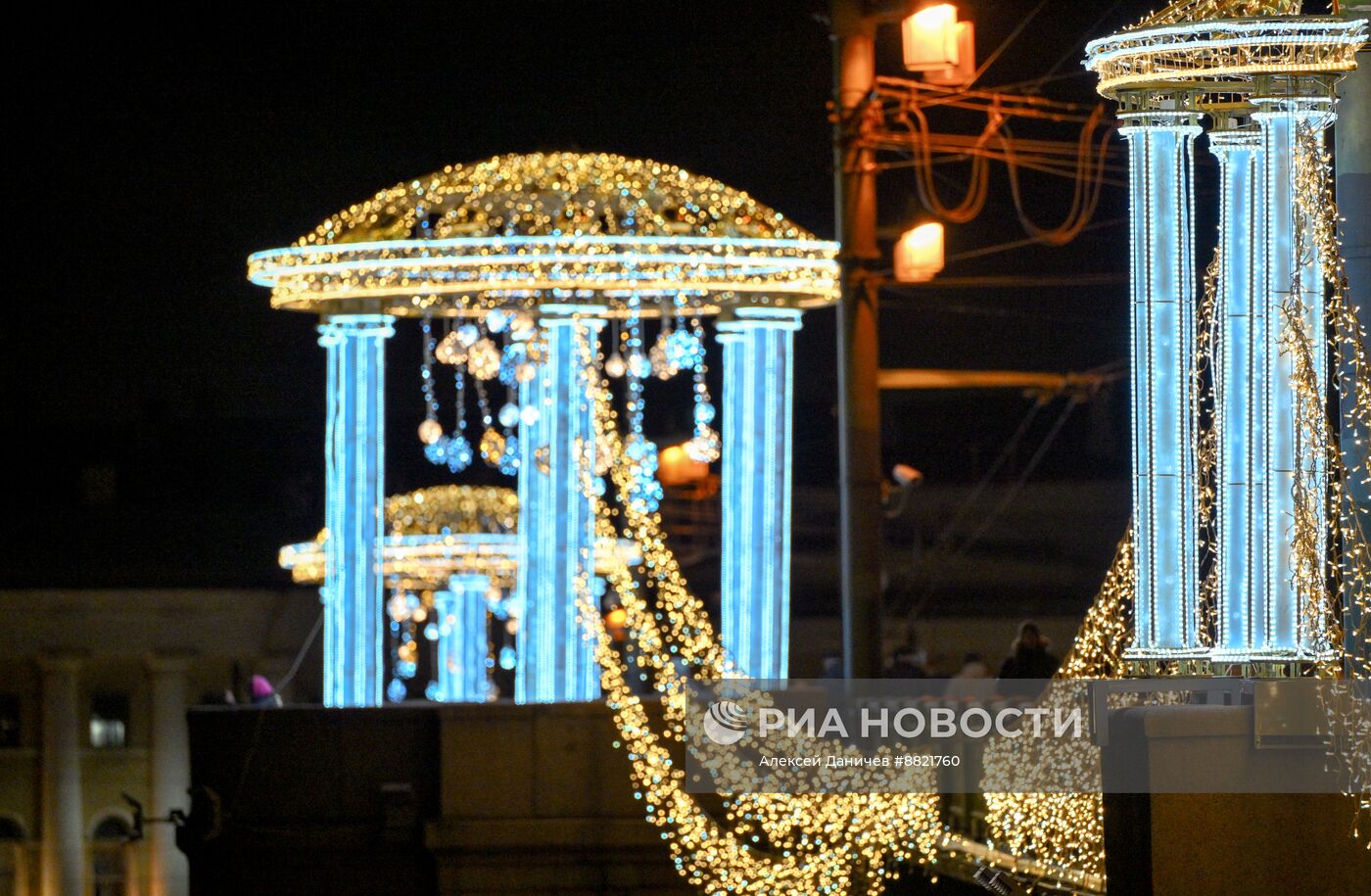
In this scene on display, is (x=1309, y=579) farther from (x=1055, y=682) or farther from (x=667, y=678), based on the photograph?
(x=667, y=678)

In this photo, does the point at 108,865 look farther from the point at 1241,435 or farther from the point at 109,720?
the point at 1241,435

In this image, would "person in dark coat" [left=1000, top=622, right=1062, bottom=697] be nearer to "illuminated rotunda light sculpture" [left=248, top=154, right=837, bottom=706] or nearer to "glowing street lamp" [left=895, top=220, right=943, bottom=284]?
"illuminated rotunda light sculpture" [left=248, top=154, right=837, bottom=706]

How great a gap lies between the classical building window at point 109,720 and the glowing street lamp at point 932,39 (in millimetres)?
18068

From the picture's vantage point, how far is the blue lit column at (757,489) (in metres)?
16.4

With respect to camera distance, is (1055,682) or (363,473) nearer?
(1055,682)

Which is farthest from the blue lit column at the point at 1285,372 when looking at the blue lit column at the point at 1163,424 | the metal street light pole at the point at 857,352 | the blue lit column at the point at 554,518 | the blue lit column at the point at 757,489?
the blue lit column at the point at 554,518

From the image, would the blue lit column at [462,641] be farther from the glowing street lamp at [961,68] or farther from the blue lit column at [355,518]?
the glowing street lamp at [961,68]

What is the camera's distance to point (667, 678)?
15.2m

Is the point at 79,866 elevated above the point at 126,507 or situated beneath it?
situated beneath

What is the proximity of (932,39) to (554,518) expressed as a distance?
156 inches

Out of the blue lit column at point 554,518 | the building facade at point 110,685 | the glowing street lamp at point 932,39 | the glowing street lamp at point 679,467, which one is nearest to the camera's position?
the glowing street lamp at point 932,39

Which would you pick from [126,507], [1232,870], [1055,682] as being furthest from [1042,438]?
[1232,870]

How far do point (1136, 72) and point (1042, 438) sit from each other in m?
25.6

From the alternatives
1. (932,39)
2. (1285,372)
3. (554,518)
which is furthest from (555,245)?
(1285,372)
